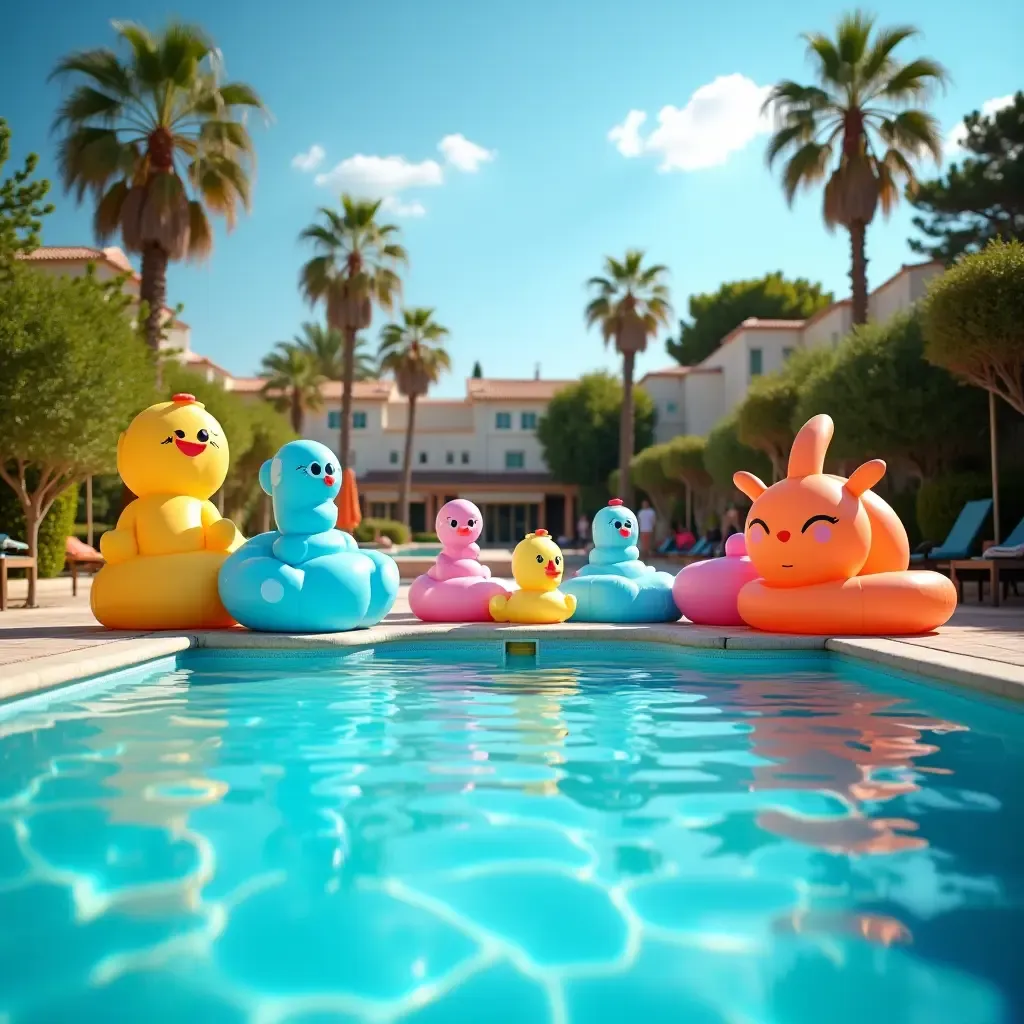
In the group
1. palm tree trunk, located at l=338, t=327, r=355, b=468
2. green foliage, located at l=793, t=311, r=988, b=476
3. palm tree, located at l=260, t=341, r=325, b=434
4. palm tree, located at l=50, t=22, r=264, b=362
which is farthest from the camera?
→ palm tree, located at l=260, t=341, r=325, b=434

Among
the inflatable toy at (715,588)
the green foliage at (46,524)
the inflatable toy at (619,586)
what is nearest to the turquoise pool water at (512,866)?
the inflatable toy at (715,588)

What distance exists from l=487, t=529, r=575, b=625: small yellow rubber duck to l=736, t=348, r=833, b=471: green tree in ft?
52.9

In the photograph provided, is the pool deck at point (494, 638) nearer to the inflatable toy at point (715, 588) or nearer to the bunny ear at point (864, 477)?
the inflatable toy at point (715, 588)

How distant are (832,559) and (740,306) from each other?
53.5 m

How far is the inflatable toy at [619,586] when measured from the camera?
36.4ft

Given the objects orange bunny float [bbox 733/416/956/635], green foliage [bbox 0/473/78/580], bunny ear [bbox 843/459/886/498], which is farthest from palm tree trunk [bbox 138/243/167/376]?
bunny ear [bbox 843/459/886/498]

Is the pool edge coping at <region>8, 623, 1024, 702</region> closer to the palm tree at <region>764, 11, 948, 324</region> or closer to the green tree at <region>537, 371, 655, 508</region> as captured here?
the palm tree at <region>764, 11, 948, 324</region>

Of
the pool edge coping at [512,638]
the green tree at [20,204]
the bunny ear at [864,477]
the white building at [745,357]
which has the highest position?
the white building at [745,357]

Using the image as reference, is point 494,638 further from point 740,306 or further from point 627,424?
point 740,306

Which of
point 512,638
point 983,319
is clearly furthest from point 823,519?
point 983,319

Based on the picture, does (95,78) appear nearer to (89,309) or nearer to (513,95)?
(89,309)

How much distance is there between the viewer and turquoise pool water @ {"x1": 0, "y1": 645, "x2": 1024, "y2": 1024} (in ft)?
8.46

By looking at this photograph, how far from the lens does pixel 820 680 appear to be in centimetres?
771

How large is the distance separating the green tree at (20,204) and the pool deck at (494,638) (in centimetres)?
548
